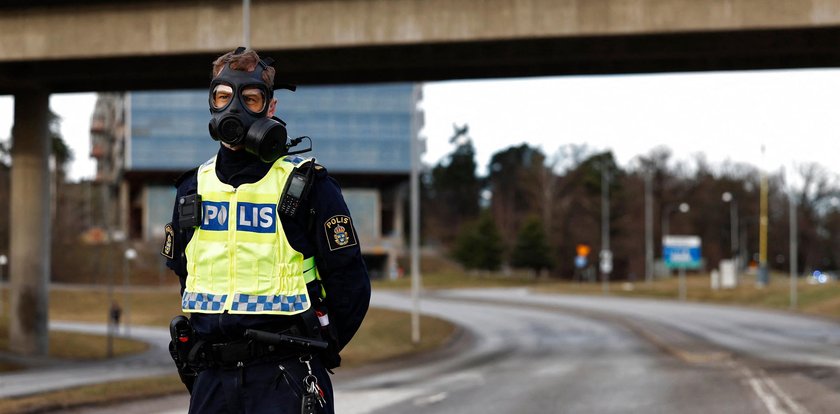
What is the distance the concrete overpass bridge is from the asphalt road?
6801 mm

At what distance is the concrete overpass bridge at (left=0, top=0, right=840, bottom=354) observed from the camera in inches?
894

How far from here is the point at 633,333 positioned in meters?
40.2

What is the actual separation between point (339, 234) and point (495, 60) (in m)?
21.8

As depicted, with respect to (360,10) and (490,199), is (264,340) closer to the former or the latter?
(360,10)

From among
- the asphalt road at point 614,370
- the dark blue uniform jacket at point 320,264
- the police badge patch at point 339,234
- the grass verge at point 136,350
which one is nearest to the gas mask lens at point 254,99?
the dark blue uniform jacket at point 320,264

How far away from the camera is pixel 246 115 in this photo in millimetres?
4344

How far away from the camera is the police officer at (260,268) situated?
13.7 ft

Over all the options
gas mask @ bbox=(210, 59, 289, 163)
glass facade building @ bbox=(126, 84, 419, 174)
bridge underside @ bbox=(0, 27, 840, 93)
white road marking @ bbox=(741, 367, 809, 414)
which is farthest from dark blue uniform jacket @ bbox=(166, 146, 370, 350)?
glass facade building @ bbox=(126, 84, 419, 174)

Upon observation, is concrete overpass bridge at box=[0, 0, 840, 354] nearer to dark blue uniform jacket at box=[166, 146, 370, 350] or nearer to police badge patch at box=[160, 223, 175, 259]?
police badge patch at box=[160, 223, 175, 259]

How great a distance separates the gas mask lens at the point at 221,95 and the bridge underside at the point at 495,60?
63.0 feet

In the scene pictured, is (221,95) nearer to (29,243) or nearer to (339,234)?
(339,234)

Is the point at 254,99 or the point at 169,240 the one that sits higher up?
the point at 254,99

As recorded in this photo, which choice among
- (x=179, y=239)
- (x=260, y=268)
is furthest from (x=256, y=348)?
(x=179, y=239)

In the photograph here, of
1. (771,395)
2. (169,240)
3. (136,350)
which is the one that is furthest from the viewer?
(136,350)
